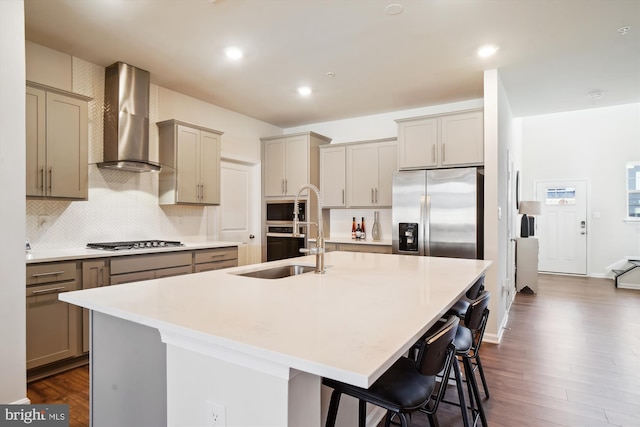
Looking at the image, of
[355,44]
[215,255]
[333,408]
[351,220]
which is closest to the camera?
[333,408]

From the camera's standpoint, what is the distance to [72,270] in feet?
9.29

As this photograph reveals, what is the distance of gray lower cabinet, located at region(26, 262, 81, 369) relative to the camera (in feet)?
8.60

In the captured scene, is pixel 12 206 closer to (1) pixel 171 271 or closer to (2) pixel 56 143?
(2) pixel 56 143

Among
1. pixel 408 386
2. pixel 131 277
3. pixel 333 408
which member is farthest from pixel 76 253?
pixel 408 386

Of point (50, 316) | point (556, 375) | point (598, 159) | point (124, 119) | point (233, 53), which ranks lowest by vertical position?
point (556, 375)

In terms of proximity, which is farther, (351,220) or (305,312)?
(351,220)

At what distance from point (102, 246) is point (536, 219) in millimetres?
7704

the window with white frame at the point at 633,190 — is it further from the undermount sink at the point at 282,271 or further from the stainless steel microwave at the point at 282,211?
the undermount sink at the point at 282,271

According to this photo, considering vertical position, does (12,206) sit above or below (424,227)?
above

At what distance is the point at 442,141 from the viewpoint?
4156 mm

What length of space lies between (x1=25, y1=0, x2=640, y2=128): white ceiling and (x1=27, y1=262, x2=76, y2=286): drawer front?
187 cm

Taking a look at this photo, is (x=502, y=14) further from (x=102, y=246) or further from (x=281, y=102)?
(x=102, y=246)

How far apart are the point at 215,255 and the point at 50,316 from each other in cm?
161

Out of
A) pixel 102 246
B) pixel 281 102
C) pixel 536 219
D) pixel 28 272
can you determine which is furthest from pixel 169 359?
pixel 536 219
